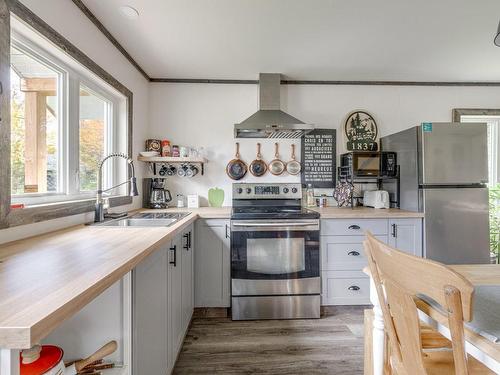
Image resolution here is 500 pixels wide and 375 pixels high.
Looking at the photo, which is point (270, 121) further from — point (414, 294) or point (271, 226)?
point (414, 294)

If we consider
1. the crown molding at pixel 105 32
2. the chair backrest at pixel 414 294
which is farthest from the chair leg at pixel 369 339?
the crown molding at pixel 105 32

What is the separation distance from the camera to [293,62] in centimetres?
254

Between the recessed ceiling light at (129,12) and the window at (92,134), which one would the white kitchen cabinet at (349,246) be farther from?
the recessed ceiling light at (129,12)

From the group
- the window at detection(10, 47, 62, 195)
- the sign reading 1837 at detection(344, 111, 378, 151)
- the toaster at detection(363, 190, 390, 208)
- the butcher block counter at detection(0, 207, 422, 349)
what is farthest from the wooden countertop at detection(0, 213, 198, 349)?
the sign reading 1837 at detection(344, 111, 378, 151)

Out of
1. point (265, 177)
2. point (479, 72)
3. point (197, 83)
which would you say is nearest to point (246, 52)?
point (197, 83)

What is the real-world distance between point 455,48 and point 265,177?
6.76 feet

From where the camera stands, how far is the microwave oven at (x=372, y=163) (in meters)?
2.66

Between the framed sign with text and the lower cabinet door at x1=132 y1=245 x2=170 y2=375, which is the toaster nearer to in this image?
the framed sign with text

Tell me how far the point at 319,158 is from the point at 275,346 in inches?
75.4

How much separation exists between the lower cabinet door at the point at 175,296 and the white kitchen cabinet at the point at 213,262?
0.52 metres

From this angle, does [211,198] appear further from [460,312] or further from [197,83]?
[460,312]

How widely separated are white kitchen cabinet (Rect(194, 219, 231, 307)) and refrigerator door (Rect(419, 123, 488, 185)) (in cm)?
185

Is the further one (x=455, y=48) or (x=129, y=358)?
(x=455, y=48)

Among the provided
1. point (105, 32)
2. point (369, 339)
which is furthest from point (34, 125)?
point (369, 339)
